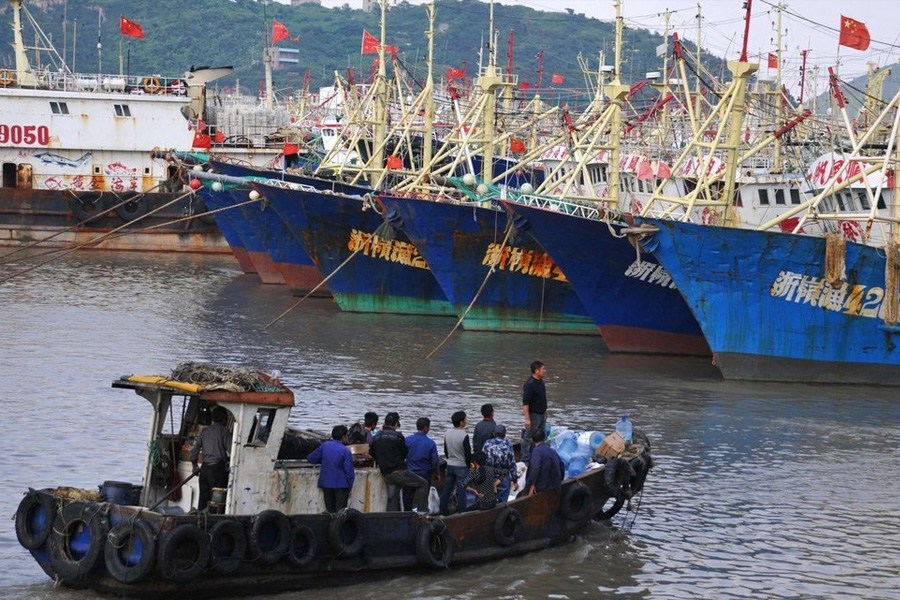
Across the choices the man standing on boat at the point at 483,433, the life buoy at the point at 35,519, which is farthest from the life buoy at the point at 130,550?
the man standing on boat at the point at 483,433

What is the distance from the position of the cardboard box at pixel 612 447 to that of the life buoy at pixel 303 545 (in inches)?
189

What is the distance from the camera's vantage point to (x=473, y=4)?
7037 inches

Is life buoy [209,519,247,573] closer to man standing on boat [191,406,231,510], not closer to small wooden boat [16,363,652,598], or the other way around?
small wooden boat [16,363,652,598]

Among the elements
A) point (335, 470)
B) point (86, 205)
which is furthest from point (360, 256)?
point (335, 470)

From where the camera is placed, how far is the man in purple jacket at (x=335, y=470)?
15234 mm

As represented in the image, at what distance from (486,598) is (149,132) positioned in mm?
46270

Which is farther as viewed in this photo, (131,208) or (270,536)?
(131,208)

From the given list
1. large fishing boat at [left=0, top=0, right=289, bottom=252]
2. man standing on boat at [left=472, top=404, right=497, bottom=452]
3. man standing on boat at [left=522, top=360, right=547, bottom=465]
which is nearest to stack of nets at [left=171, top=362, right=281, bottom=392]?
man standing on boat at [left=472, top=404, right=497, bottom=452]

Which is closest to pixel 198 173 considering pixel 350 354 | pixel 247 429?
pixel 350 354

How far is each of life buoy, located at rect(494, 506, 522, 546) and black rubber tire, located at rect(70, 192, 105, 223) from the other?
4273 cm

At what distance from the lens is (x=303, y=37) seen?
176625 mm

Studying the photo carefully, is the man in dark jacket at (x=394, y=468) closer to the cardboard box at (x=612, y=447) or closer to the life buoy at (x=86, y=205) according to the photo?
the cardboard box at (x=612, y=447)

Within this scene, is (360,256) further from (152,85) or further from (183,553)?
(183,553)

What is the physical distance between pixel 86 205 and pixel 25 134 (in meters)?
4.02
